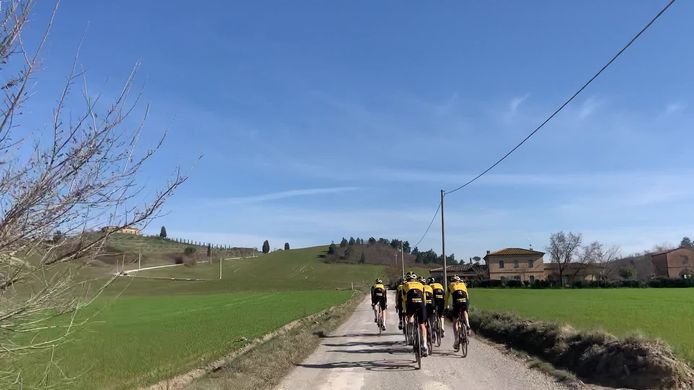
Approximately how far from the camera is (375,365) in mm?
12688

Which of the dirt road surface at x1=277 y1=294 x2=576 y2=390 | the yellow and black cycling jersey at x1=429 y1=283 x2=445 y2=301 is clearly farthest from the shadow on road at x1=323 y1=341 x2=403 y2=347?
the yellow and black cycling jersey at x1=429 y1=283 x2=445 y2=301

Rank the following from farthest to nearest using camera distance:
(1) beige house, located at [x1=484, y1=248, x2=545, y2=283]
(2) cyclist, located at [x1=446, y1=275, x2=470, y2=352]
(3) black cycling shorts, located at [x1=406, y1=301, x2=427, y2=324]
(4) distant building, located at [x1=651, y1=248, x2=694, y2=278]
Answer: (4) distant building, located at [x1=651, y1=248, x2=694, y2=278]
(1) beige house, located at [x1=484, y1=248, x2=545, y2=283]
(2) cyclist, located at [x1=446, y1=275, x2=470, y2=352]
(3) black cycling shorts, located at [x1=406, y1=301, x2=427, y2=324]

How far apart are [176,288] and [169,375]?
96.6 m

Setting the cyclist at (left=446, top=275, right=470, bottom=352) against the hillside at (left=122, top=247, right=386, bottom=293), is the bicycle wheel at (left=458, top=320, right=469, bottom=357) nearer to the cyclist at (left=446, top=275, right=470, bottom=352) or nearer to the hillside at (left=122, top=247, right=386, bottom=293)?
the cyclist at (left=446, top=275, right=470, bottom=352)

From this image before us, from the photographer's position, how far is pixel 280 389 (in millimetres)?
10305

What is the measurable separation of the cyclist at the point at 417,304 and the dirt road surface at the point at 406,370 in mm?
585

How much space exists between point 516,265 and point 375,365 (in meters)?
111

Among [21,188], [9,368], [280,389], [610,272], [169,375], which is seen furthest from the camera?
[610,272]

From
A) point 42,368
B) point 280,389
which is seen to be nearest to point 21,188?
point 42,368

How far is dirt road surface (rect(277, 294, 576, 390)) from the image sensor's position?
1029 cm

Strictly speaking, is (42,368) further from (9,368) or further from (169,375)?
(169,375)

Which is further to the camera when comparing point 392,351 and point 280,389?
point 392,351

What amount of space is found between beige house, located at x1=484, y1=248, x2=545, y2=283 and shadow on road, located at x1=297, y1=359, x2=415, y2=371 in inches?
4279

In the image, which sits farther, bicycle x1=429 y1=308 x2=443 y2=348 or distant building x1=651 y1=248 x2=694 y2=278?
distant building x1=651 y1=248 x2=694 y2=278
